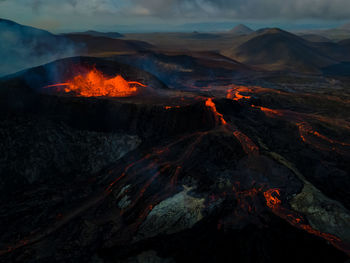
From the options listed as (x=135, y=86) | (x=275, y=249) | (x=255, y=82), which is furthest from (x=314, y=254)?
(x=255, y=82)

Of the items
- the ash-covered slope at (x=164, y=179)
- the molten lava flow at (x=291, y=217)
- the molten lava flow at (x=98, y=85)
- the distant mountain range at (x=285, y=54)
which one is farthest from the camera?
the distant mountain range at (x=285, y=54)

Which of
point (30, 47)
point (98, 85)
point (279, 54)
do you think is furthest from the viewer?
point (279, 54)

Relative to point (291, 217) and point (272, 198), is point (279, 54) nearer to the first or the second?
point (272, 198)

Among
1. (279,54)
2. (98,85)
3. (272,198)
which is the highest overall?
(279,54)

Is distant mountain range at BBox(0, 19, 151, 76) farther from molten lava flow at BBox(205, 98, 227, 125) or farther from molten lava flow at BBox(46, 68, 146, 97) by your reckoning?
molten lava flow at BBox(205, 98, 227, 125)

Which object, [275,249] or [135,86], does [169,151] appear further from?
[135,86]

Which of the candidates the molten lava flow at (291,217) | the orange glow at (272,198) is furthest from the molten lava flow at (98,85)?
the molten lava flow at (291,217)

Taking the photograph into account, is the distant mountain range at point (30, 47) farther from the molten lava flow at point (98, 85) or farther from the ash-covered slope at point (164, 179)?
the ash-covered slope at point (164, 179)

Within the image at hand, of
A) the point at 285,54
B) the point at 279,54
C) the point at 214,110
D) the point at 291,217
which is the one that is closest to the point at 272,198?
the point at 291,217
